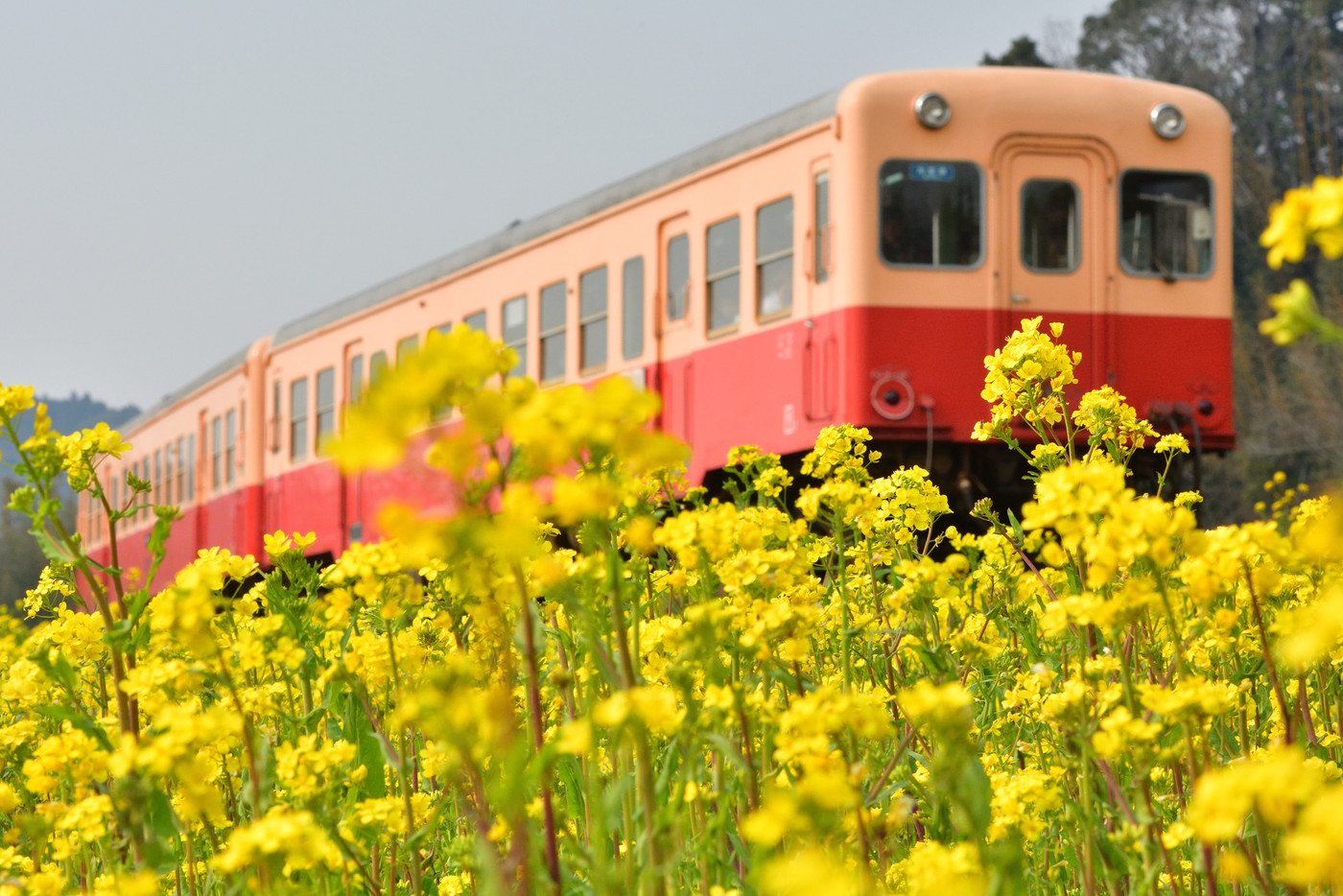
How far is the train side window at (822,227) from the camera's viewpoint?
328 inches

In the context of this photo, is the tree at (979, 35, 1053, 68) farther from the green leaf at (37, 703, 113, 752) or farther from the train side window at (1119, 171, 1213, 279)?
the green leaf at (37, 703, 113, 752)

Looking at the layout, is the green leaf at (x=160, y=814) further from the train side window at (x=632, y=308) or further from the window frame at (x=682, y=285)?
the train side window at (x=632, y=308)

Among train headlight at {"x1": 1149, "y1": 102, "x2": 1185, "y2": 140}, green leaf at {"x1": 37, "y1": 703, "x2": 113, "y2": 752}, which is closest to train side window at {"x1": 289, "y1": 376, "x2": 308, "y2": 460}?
train headlight at {"x1": 1149, "y1": 102, "x2": 1185, "y2": 140}

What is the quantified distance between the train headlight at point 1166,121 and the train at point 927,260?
16 millimetres

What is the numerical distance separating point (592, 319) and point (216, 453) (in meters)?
8.01

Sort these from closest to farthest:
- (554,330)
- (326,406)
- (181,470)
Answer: (554,330) < (326,406) < (181,470)

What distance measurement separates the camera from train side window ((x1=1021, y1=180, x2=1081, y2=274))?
8.59 m

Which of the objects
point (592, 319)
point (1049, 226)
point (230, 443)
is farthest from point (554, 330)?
point (230, 443)

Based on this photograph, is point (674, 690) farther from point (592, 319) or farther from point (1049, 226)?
point (592, 319)

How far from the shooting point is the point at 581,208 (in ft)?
34.1

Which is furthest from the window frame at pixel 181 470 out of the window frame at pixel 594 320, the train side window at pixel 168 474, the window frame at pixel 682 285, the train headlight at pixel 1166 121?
the train headlight at pixel 1166 121

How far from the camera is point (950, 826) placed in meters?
1.90

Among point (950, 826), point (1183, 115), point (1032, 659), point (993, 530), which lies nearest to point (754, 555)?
point (950, 826)

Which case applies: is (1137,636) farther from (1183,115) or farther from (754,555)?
(1183,115)
